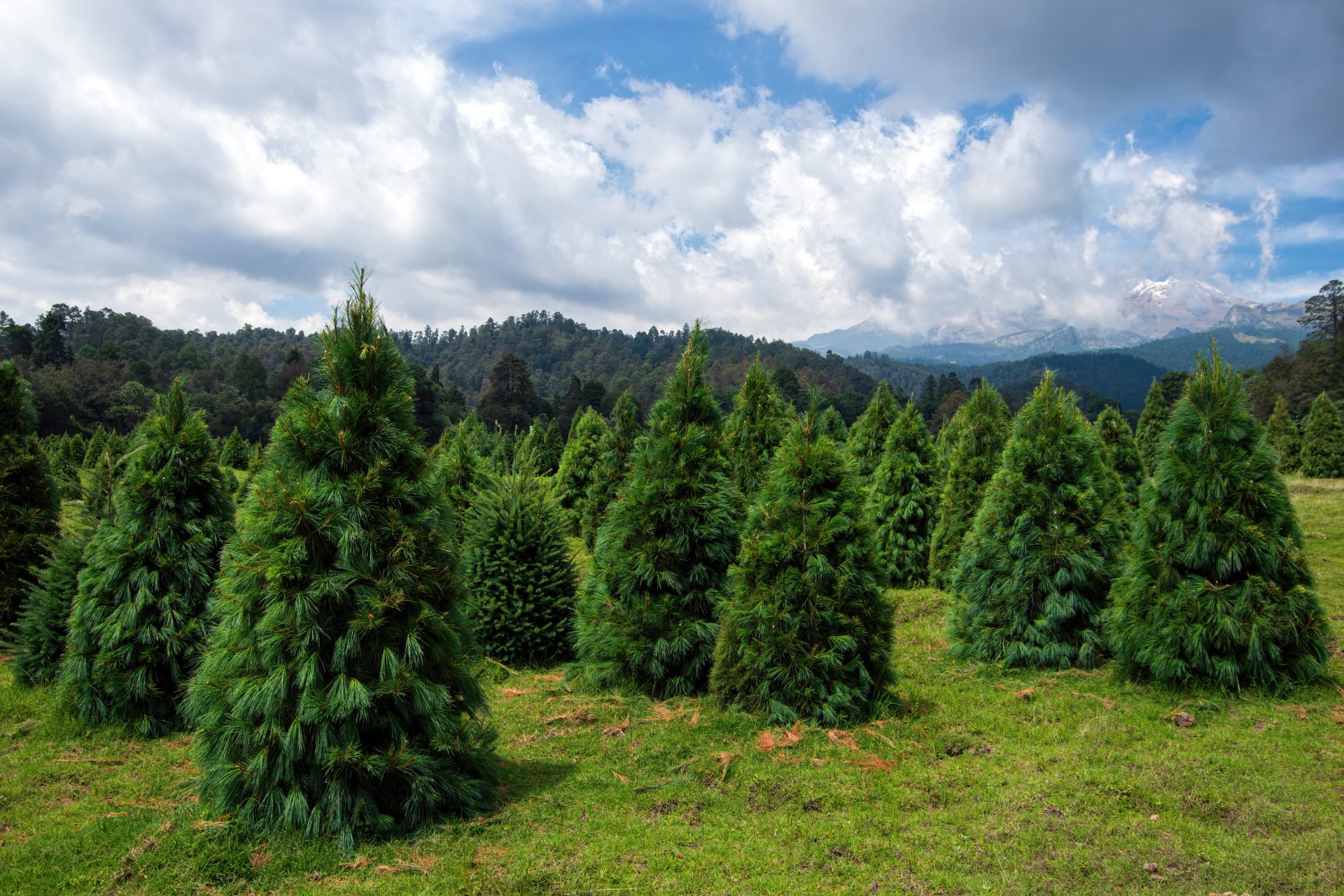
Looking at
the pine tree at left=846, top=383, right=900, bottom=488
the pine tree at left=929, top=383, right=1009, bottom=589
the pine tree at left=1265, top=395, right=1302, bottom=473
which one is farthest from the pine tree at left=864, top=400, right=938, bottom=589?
the pine tree at left=1265, top=395, right=1302, bottom=473

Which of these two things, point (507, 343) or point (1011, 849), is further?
point (507, 343)

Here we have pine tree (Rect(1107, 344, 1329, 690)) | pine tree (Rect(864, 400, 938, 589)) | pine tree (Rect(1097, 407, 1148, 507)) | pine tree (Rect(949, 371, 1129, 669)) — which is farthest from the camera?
pine tree (Rect(1097, 407, 1148, 507))

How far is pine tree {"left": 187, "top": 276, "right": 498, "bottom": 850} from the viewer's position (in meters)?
5.67

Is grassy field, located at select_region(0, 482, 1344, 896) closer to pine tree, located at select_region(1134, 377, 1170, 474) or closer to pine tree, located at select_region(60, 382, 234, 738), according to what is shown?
pine tree, located at select_region(60, 382, 234, 738)

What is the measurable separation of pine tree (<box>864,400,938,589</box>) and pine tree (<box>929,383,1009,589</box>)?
0.88 m

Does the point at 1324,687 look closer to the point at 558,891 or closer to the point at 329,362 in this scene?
the point at 558,891

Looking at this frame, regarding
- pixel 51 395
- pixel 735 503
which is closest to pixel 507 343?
pixel 51 395

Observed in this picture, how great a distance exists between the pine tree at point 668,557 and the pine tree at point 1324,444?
33721mm

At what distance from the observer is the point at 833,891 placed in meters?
4.87

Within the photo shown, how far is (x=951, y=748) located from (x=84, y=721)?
985 cm

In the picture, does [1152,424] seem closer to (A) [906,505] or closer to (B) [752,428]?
(A) [906,505]

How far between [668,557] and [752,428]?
303 inches

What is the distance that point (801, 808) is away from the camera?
6211 mm

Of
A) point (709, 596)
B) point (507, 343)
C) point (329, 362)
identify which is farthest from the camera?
point (507, 343)
